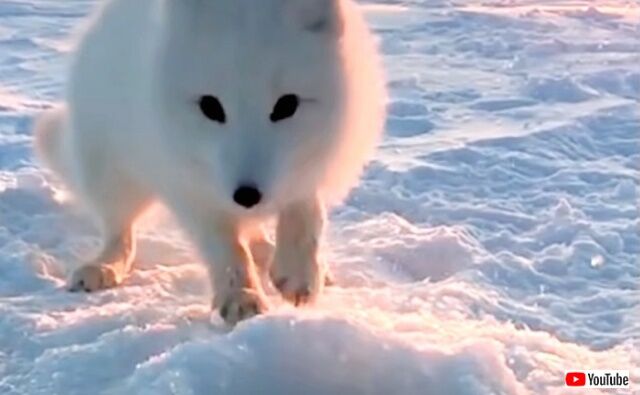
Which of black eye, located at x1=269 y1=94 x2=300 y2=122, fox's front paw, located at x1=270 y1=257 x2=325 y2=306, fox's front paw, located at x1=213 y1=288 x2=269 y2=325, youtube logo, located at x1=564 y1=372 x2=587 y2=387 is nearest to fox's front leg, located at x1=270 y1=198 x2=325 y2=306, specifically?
fox's front paw, located at x1=270 y1=257 x2=325 y2=306

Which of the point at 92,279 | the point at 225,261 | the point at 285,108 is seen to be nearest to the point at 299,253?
the point at 225,261

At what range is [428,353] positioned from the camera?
2.28 m

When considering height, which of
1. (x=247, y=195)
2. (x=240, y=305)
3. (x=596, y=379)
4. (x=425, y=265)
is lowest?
(x=596, y=379)

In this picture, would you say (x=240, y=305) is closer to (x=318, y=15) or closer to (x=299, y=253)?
(x=299, y=253)

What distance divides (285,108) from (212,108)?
145mm

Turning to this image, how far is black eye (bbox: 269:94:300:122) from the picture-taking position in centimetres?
257

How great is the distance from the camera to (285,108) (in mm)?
2598

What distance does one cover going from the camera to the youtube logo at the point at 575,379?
7.83ft

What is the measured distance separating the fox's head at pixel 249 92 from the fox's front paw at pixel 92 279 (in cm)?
55

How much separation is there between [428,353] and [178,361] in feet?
1.43

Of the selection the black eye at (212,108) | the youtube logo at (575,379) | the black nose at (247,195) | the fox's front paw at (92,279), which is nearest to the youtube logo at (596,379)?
the youtube logo at (575,379)

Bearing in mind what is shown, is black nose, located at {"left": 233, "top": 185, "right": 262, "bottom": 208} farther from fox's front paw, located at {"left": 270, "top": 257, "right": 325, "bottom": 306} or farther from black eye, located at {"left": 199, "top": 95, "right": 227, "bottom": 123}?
fox's front paw, located at {"left": 270, "top": 257, "right": 325, "bottom": 306}

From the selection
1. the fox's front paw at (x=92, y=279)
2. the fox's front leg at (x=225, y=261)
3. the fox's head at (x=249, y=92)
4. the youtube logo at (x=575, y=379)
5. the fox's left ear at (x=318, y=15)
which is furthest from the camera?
the fox's front paw at (x=92, y=279)

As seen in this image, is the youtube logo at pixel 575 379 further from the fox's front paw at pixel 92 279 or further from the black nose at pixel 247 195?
the fox's front paw at pixel 92 279
